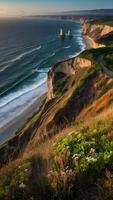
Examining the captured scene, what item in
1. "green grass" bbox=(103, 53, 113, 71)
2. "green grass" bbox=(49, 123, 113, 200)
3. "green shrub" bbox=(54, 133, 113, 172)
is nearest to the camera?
"green grass" bbox=(49, 123, 113, 200)

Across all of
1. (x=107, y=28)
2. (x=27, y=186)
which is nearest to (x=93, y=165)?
(x=27, y=186)

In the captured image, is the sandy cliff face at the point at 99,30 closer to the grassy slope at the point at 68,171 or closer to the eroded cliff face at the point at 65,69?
the eroded cliff face at the point at 65,69

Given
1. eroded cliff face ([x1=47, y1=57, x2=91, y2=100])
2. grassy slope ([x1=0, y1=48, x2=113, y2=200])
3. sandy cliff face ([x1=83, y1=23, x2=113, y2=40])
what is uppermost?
sandy cliff face ([x1=83, y1=23, x2=113, y2=40])

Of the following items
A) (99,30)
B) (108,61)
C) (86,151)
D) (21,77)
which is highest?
(99,30)

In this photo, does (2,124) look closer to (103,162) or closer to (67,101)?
(67,101)

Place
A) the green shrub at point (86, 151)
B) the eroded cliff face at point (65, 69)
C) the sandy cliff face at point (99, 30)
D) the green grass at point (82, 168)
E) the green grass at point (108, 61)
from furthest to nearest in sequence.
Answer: the sandy cliff face at point (99, 30)
the eroded cliff face at point (65, 69)
the green grass at point (108, 61)
the green shrub at point (86, 151)
the green grass at point (82, 168)

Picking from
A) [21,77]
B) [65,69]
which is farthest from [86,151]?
[21,77]

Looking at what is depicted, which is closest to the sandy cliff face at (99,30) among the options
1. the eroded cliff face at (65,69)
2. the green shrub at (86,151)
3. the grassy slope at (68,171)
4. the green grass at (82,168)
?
the eroded cliff face at (65,69)

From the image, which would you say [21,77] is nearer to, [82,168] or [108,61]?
[108,61]

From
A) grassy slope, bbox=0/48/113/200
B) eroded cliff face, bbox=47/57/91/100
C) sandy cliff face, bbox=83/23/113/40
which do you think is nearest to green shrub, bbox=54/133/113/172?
grassy slope, bbox=0/48/113/200

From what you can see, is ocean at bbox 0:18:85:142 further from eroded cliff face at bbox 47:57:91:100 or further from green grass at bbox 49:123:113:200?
green grass at bbox 49:123:113:200

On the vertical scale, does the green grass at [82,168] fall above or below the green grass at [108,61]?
below
